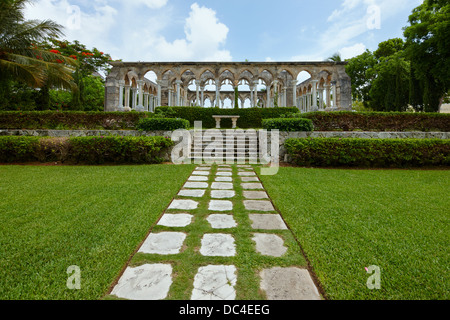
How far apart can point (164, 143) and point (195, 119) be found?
28.0ft

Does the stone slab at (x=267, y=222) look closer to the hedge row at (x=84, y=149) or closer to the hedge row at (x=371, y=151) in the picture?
the hedge row at (x=371, y=151)


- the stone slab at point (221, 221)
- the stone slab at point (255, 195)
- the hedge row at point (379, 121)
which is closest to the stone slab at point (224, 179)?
the stone slab at point (255, 195)

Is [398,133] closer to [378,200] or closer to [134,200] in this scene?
[378,200]

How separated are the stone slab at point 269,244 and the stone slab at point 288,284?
0.82ft

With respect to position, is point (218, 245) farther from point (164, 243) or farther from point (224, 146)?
point (224, 146)

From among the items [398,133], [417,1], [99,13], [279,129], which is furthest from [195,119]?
[417,1]

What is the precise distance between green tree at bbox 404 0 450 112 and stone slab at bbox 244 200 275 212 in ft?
53.0

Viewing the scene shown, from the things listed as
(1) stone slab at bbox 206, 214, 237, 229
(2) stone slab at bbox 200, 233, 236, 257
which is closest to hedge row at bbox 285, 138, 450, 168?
(1) stone slab at bbox 206, 214, 237, 229

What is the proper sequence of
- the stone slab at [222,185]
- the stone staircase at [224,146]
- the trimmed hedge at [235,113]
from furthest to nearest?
the trimmed hedge at [235,113], the stone staircase at [224,146], the stone slab at [222,185]

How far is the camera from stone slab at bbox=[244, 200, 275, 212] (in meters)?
3.14

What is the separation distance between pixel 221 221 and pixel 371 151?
599 centimetres

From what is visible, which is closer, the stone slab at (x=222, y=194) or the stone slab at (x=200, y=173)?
the stone slab at (x=222, y=194)

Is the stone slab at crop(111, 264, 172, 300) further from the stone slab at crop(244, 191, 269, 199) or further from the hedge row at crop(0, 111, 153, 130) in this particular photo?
the hedge row at crop(0, 111, 153, 130)

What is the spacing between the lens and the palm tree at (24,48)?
27.0ft
